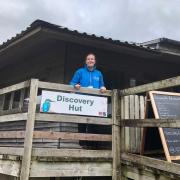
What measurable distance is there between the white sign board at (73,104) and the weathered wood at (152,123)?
42cm

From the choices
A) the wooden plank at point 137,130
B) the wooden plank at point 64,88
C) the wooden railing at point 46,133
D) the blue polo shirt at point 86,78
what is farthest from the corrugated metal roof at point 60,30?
the wooden plank at point 137,130

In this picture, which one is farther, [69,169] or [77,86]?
[77,86]

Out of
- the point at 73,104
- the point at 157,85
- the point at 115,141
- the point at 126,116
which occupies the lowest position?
the point at 115,141

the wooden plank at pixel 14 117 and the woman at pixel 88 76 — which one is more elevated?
the woman at pixel 88 76

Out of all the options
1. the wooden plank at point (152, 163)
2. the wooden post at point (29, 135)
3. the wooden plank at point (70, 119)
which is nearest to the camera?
the wooden plank at point (152, 163)

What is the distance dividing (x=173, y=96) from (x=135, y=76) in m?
3.08

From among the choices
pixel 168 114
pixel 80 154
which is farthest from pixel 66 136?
pixel 168 114

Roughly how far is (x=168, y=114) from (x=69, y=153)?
71.8 inches

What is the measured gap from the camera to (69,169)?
502cm

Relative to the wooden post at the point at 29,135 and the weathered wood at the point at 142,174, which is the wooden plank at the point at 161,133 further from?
the wooden post at the point at 29,135

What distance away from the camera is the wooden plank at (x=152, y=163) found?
4.14 metres

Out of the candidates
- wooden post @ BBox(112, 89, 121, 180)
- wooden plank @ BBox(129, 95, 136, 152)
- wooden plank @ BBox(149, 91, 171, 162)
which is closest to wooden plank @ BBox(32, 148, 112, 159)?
wooden post @ BBox(112, 89, 121, 180)

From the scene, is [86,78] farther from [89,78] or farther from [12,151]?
[12,151]

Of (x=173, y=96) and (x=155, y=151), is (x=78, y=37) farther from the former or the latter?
(x=155, y=151)
